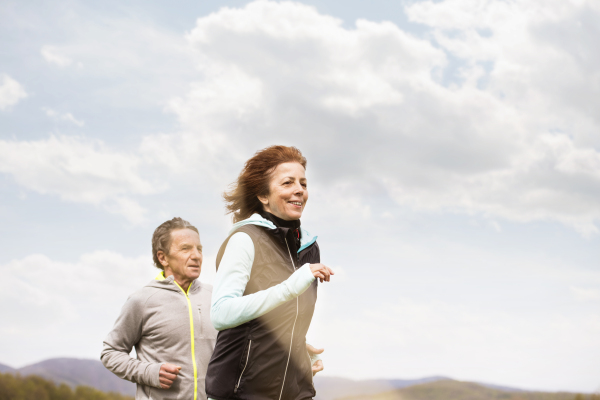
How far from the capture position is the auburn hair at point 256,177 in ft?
12.8

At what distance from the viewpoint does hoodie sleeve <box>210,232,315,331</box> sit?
3.15 meters

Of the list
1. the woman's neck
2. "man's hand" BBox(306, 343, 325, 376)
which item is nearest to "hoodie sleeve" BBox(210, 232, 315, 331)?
the woman's neck

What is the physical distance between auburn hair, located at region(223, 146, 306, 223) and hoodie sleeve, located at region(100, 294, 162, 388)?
179 cm

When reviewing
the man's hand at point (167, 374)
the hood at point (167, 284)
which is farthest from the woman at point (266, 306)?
the hood at point (167, 284)

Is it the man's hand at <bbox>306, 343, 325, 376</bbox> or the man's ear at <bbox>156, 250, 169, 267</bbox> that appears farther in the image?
the man's ear at <bbox>156, 250, 169, 267</bbox>

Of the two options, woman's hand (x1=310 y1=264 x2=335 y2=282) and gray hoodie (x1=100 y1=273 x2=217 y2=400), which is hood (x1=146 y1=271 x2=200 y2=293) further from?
woman's hand (x1=310 y1=264 x2=335 y2=282)

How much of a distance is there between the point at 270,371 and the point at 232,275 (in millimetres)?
606

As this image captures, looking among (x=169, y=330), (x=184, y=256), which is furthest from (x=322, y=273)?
(x=184, y=256)

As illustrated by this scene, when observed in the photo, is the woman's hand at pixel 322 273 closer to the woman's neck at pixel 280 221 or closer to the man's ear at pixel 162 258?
the woman's neck at pixel 280 221

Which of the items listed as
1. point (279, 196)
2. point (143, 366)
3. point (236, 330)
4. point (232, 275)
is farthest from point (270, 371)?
point (143, 366)

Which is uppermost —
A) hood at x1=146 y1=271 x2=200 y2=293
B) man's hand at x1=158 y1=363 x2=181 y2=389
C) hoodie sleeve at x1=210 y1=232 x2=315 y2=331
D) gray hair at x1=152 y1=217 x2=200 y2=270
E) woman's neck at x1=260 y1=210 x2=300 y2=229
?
gray hair at x1=152 y1=217 x2=200 y2=270

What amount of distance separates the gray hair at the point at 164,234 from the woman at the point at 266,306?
202 cm

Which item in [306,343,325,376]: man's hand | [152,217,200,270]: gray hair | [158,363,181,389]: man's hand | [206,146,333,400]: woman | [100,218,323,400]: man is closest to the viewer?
[206,146,333,400]: woman

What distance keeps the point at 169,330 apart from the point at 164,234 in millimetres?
962
